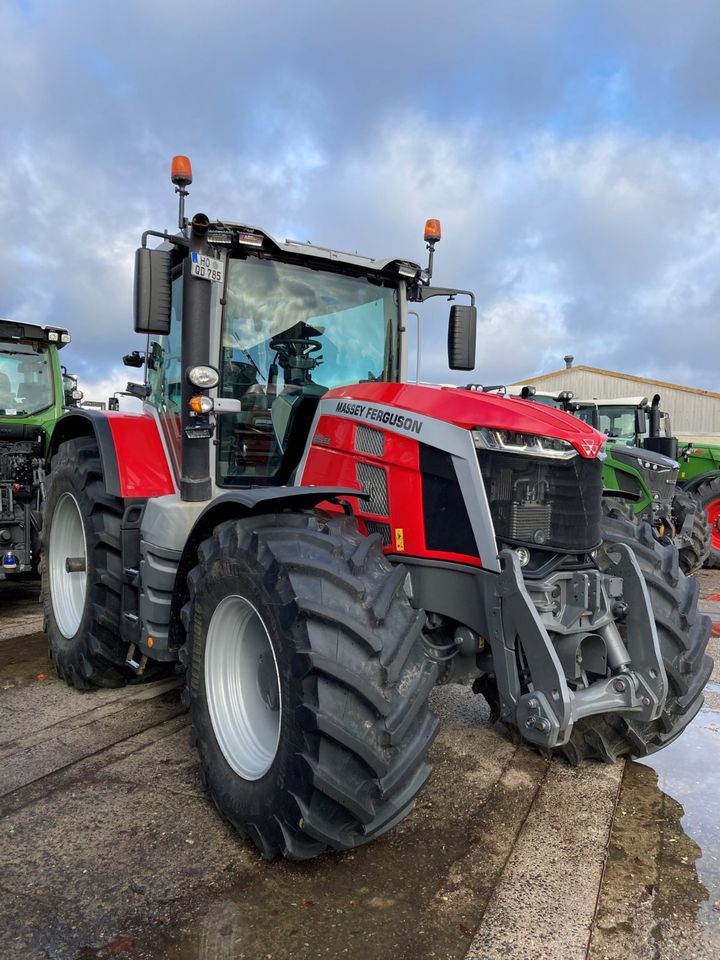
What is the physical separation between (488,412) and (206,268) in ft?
4.87

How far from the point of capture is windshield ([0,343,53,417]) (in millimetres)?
7199

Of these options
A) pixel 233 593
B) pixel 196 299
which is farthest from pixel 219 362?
pixel 233 593

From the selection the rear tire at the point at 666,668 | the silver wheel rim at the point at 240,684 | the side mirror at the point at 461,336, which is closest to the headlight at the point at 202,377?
the silver wheel rim at the point at 240,684

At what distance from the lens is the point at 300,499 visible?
2760 mm

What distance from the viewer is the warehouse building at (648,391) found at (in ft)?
102

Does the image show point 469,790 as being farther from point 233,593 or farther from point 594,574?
point 233,593

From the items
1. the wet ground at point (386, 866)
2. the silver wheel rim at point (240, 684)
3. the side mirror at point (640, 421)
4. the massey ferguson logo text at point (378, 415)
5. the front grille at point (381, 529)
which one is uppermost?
the side mirror at point (640, 421)

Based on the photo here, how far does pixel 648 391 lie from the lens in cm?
3178

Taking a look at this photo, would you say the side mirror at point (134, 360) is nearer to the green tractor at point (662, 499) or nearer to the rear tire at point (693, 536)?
the green tractor at point (662, 499)

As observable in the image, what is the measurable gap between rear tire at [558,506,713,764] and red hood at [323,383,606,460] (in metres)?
0.52

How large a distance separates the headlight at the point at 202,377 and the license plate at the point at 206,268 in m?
0.43

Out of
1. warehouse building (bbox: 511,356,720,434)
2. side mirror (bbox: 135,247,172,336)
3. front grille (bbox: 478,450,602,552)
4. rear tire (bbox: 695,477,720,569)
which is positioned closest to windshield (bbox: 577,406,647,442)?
rear tire (bbox: 695,477,720,569)

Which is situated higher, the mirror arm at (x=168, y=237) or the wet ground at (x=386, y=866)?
the mirror arm at (x=168, y=237)

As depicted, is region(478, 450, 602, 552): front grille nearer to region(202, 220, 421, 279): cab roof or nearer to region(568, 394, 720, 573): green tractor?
region(202, 220, 421, 279): cab roof
